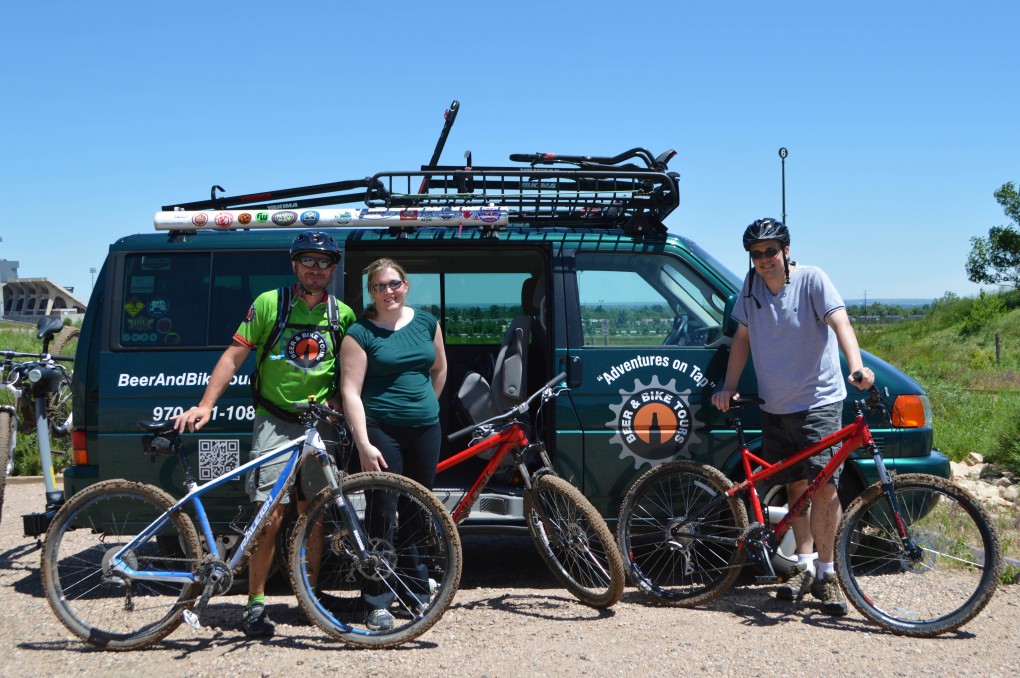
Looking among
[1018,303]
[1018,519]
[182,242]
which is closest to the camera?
[182,242]

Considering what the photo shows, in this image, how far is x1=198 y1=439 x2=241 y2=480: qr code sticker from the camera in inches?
207

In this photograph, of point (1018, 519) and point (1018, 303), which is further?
point (1018, 303)

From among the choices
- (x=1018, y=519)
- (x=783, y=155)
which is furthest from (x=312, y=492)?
(x=783, y=155)

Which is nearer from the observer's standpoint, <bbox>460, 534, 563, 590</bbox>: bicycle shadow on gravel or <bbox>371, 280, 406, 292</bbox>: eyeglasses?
<bbox>371, 280, 406, 292</bbox>: eyeglasses

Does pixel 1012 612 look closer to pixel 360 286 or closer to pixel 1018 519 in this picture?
pixel 1018 519

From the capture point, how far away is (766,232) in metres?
4.93

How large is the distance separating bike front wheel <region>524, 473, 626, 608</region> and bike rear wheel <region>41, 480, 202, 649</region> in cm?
170

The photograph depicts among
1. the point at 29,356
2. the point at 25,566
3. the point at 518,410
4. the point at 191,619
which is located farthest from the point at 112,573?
the point at 29,356

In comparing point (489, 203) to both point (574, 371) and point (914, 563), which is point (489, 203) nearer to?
point (574, 371)

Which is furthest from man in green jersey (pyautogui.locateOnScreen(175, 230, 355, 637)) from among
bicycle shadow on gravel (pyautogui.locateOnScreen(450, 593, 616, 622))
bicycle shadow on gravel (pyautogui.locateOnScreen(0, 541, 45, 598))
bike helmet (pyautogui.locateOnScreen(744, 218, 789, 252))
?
bike helmet (pyautogui.locateOnScreen(744, 218, 789, 252))

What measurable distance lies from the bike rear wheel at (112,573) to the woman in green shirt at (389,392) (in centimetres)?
89

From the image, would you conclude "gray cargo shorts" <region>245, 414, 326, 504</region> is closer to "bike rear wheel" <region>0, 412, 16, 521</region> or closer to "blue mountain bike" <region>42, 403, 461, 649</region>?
"blue mountain bike" <region>42, 403, 461, 649</region>

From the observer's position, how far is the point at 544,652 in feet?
14.3

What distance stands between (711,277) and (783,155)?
6.65 m
